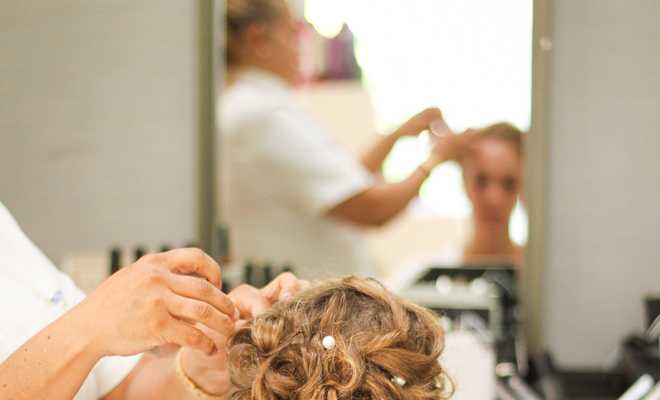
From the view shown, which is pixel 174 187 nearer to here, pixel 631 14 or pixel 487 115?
pixel 487 115

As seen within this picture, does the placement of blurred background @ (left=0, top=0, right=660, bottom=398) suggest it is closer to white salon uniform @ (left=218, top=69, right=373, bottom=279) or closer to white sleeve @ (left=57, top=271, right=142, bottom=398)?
white salon uniform @ (left=218, top=69, right=373, bottom=279)

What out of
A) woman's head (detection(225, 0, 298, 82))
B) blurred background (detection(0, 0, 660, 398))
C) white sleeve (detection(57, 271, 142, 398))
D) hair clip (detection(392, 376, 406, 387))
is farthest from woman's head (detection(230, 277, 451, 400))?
woman's head (detection(225, 0, 298, 82))

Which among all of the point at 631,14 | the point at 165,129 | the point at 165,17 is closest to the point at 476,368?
the point at 631,14

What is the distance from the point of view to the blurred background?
1747mm

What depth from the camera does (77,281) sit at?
1834 mm

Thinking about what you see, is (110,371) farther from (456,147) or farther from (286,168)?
(456,147)

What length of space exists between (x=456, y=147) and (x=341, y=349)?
44.1 inches

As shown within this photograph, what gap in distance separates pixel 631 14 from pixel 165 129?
123 centimetres

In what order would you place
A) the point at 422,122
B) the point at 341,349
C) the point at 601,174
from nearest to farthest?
the point at 341,349 → the point at 601,174 → the point at 422,122

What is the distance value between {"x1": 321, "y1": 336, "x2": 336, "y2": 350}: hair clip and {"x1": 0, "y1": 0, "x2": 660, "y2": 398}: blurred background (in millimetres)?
933

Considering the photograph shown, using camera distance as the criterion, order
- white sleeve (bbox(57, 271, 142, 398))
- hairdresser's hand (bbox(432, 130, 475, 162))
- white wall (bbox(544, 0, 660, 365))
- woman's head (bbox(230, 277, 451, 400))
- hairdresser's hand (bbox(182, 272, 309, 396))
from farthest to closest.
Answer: hairdresser's hand (bbox(432, 130, 475, 162)) < white wall (bbox(544, 0, 660, 365)) < white sleeve (bbox(57, 271, 142, 398)) < hairdresser's hand (bbox(182, 272, 309, 396)) < woman's head (bbox(230, 277, 451, 400))

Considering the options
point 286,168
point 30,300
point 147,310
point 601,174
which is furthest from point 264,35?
point 147,310

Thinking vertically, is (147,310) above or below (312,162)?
below

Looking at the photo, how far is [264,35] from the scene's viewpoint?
1.94 m
